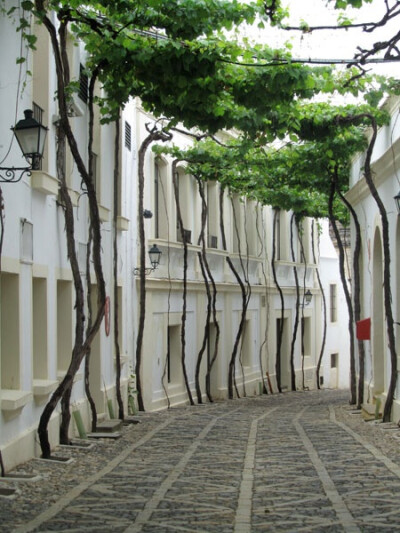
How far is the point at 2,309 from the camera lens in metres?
10.9

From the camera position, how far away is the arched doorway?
762 inches

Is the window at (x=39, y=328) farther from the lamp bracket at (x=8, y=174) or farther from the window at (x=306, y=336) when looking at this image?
the window at (x=306, y=336)

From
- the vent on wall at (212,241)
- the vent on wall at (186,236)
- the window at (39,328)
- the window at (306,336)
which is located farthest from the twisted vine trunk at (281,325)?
the window at (39,328)

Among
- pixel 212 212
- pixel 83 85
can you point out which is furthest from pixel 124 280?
pixel 212 212

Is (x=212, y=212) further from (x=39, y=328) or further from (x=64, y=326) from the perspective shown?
(x=39, y=328)

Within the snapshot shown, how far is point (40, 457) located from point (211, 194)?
1613cm

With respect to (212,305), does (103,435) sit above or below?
below

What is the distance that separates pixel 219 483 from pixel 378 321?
10.5m

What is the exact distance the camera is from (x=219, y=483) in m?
9.63

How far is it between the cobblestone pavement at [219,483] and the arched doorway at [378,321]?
12.4 ft

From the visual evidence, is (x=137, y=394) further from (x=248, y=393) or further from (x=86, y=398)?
(x=248, y=393)

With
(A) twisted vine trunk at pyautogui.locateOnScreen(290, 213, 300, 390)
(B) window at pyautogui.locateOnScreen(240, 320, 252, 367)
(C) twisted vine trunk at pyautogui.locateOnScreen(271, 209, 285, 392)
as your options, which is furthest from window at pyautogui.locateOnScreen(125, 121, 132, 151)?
(A) twisted vine trunk at pyautogui.locateOnScreen(290, 213, 300, 390)

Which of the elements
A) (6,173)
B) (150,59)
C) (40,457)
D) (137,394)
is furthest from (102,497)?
(137,394)

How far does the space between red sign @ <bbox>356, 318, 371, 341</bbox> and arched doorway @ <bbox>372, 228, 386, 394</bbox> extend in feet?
1.85
